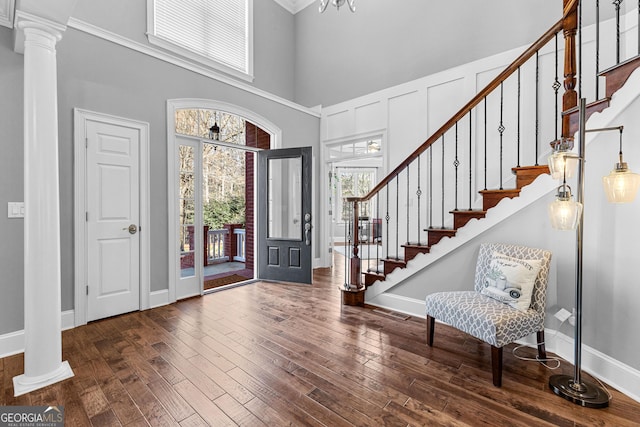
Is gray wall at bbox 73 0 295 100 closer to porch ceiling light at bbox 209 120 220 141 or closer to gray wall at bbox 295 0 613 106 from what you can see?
gray wall at bbox 295 0 613 106

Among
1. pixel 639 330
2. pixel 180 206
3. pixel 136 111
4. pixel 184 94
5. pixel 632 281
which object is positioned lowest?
pixel 639 330

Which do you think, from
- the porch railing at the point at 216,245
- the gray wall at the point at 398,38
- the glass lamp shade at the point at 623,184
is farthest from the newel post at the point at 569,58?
the porch railing at the point at 216,245

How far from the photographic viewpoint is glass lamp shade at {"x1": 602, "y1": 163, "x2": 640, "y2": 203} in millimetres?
1676

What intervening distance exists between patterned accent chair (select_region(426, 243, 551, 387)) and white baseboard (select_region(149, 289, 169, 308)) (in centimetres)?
306

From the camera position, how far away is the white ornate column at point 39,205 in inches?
80.7

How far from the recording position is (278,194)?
195 inches

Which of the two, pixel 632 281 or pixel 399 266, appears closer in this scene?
pixel 632 281

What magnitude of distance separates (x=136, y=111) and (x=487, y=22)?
15.1 ft

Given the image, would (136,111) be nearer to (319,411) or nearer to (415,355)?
(319,411)

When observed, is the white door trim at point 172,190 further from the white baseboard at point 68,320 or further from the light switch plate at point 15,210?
the light switch plate at point 15,210

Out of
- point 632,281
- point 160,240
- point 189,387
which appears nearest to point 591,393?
point 632,281

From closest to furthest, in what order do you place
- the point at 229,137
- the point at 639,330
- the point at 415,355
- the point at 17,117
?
the point at 639,330 < the point at 415,355 < the point at 17,117 < the point at 229,137

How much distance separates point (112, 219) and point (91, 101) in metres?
1.25

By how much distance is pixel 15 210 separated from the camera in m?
2.63
